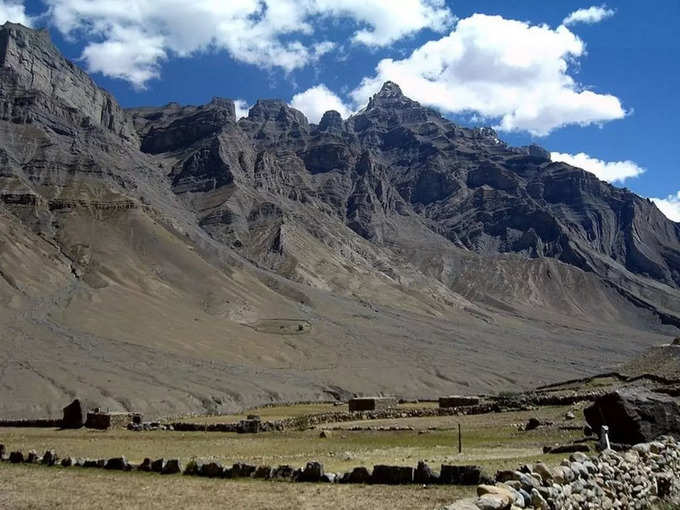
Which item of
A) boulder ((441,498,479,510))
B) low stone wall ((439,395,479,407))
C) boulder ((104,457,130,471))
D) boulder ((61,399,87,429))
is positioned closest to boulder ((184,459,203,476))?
boulder ((104,457,130,471))

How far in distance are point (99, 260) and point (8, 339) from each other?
51.0 meters

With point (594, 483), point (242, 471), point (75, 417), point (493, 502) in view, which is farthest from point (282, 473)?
point (75, 417)

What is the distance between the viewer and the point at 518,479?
12844 millimetres

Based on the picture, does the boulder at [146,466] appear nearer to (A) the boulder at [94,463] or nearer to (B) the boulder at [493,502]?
(A) the boulder at [94,463]

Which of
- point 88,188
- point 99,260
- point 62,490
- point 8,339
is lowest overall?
point 62,490

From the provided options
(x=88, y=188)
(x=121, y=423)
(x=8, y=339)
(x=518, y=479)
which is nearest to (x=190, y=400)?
(x=8, y=339)

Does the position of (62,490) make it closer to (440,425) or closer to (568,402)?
(440,425)

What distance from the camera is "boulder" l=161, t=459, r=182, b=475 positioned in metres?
22.3

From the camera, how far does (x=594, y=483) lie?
1415 cm

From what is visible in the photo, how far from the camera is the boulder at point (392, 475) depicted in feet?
61.5

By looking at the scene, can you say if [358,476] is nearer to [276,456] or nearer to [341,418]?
[276,456]

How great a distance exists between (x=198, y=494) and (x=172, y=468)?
4334 millimetres

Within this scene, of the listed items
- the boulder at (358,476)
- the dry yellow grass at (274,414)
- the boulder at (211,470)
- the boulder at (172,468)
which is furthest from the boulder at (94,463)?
the dry yellow grass at (274,414)

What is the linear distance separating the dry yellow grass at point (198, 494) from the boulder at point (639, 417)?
973 centimetres
